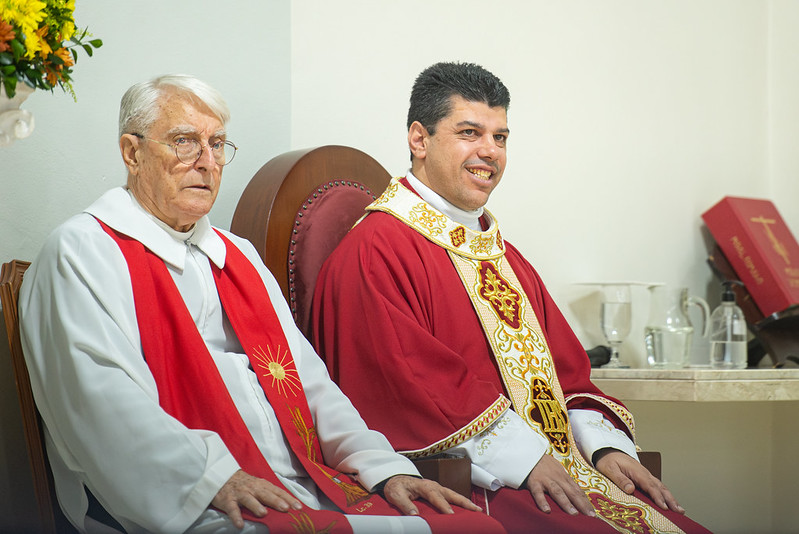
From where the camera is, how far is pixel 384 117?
3.45m

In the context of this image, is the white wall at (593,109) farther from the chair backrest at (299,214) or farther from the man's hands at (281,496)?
the man's hands at (281,496)

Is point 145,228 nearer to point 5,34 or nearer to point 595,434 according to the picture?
point 5,34

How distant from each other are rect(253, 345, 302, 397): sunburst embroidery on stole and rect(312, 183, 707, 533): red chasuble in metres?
0.21

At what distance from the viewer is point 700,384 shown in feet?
11.3

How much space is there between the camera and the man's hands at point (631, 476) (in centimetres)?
248

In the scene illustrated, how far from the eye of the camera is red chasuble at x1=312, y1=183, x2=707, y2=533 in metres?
2.33

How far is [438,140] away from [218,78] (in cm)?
76

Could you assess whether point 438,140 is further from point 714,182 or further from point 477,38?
point 714,182

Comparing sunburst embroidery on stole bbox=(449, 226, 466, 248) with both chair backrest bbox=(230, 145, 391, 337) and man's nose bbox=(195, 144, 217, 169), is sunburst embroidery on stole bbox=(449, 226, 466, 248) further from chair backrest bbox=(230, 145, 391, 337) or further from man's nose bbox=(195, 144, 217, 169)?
man's nose bbox=(195, 144, 217, 169)

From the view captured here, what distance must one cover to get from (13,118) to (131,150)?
0.46m

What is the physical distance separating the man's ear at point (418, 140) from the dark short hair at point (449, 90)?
0.02m

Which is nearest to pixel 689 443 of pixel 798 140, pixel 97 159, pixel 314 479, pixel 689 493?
pixel 689 493

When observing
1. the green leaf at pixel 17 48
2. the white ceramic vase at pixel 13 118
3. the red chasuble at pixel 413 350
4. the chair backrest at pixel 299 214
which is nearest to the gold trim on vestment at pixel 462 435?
the red chasuble at pixel 413 350

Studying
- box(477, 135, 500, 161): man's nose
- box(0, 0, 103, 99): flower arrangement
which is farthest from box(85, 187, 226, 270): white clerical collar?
box(477, 135, 500, 161): man's nose
